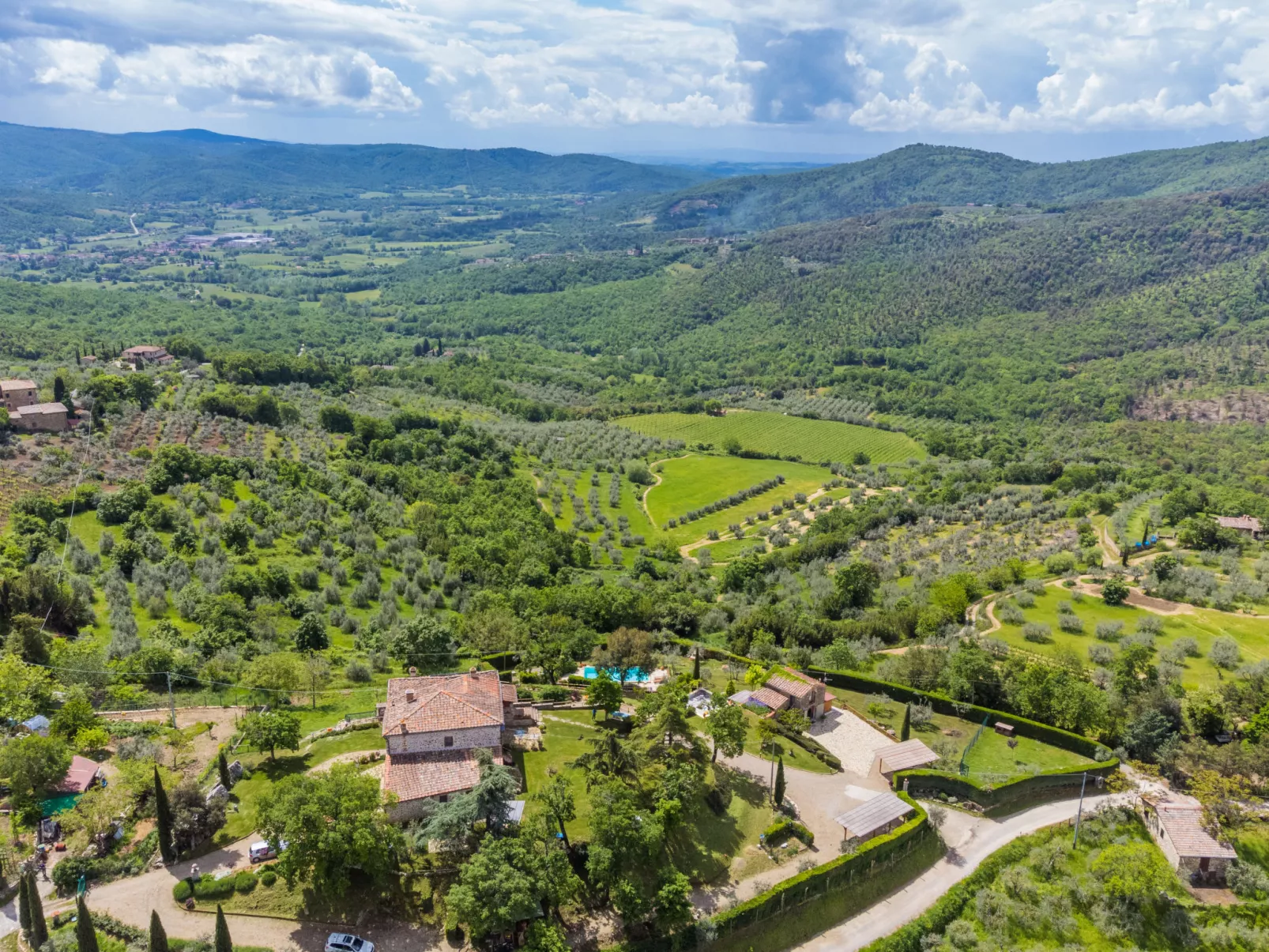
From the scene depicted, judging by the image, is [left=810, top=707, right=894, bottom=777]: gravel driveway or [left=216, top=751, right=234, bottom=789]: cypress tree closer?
[left=216, top=751, right=234, bottom=789]: cypress tree

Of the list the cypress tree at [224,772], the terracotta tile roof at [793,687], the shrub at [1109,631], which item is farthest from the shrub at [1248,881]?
the cypress tree at [224,772]

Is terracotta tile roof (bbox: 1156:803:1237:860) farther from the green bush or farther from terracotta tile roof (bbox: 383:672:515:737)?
the green bush

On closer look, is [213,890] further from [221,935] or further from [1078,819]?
[1078,819]

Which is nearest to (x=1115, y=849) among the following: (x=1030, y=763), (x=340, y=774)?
(x=1030, y=763)

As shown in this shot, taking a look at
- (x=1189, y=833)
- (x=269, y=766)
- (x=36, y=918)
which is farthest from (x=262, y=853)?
(x=1189, y=833)

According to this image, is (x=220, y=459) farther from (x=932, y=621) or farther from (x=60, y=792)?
(x=932, y=621)

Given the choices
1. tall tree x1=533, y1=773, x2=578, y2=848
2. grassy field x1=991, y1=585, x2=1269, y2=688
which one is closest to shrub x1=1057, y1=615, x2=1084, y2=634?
grassy field x1=991, y1=585, x2=1269, y2=688

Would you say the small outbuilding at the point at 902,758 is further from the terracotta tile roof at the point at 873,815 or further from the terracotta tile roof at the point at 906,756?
the terracotta tile roof at the point at 873,815
